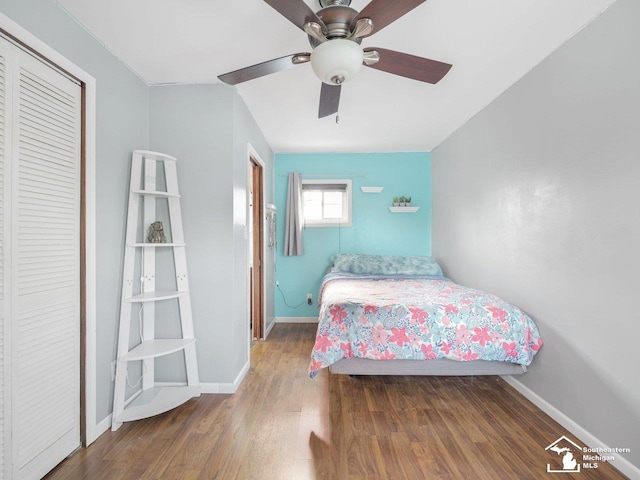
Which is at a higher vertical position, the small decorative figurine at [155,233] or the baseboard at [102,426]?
the small decorative figurine at [155,233]

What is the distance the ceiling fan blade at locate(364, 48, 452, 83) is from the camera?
158 centimetres

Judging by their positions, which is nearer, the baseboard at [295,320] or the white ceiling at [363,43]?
the white ceiling at [363,43]

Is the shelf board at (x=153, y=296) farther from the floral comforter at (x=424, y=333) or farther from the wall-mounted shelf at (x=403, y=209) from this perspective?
the wall-mounted shelf at (x=403, y=209)

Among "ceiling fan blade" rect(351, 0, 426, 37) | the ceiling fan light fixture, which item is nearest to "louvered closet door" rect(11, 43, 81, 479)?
the ceiling fan light fixture

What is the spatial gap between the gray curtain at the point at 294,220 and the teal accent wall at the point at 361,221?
14cm

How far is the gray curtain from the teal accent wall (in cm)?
14

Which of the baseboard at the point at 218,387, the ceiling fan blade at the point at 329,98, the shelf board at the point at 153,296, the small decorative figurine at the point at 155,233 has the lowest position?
the baseboard at the point at 218,387

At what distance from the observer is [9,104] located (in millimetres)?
1414

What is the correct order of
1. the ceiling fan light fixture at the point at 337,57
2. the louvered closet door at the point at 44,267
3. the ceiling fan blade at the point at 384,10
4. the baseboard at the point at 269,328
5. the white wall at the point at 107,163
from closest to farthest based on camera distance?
the ceiling fan blade at the point at 384,10
the ceiling fan light fixture at the point at 337,57
the louvered closet door at the point at 44,267
the white wall at the point at 107,163
the baseboard at the point at 269,328

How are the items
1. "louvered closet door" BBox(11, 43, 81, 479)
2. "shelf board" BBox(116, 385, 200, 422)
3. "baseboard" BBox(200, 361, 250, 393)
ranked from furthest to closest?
"baseboard" BBox(200, 361, 250, 393) → "shelf board" BBox(116, 385, 200, 422) → "louvered closet door" BBox(11, 43, 81, 479)

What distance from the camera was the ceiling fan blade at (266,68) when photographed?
1.59 meters

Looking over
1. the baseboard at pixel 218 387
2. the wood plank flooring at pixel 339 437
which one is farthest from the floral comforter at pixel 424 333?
the baseboard at pixel 218 387

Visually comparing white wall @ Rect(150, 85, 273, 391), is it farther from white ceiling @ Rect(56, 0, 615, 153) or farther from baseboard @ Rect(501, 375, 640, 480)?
baseboard @ Rect(501, 375, 640, 480)

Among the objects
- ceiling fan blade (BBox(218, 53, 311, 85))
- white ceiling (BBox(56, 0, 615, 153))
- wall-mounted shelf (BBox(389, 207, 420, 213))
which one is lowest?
wall-mounted shelf (BBox(389, 207, 420, 213))
